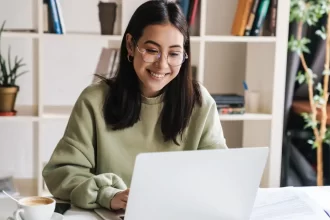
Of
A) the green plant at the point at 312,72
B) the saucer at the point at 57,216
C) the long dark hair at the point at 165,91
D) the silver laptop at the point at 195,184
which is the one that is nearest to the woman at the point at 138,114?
the long dark hair at the point at 165,91

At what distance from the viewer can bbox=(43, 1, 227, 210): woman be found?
1.57 m

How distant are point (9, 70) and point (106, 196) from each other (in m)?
1.59

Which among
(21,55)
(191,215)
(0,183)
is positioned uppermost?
(21,55)

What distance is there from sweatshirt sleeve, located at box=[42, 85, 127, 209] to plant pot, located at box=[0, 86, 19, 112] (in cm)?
103

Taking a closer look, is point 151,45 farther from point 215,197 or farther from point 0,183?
point 0,183

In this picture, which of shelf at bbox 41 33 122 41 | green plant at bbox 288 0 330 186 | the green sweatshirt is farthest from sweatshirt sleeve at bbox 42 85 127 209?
green plant at bbox 288 0 330 186

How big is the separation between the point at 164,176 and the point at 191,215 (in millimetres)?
141

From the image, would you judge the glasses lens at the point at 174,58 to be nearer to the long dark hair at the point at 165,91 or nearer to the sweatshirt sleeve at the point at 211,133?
the long dark hair at the point at 165,91

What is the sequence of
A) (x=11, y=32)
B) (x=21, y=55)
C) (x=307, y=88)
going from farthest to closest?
(x=307, y=88), (x=21, y=55), (x=11, y=32)

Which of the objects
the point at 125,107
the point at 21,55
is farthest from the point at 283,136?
the point at 125,107

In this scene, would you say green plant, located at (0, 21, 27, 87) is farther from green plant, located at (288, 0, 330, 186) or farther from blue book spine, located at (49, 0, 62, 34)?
green plant, located at (288, 0, 330, 186)

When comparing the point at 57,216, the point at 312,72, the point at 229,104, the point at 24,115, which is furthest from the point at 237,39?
the point at 57,216

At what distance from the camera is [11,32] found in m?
2.61

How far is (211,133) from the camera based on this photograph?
177 centimetres
